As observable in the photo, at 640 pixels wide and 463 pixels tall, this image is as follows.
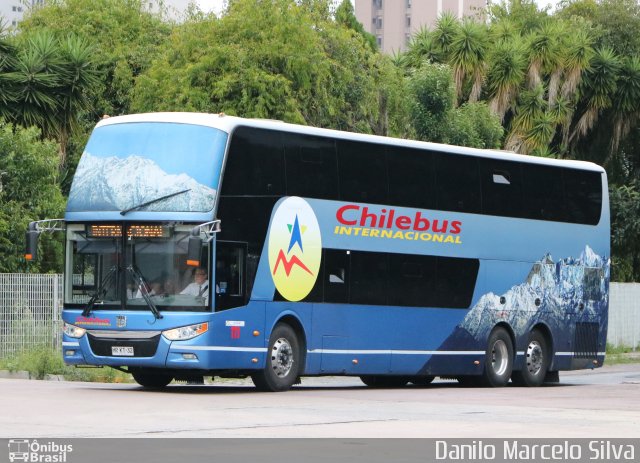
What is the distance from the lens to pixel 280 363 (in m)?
22.8

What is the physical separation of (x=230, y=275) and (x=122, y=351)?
199 centimetres

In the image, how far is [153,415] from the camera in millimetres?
16734

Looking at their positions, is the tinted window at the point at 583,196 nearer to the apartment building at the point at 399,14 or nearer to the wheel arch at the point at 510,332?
the wheel arch at the point at 510,332

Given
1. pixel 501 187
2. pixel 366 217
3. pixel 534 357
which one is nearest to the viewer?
pixel 366 217

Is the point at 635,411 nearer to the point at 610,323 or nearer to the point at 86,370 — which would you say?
the point at 86,370

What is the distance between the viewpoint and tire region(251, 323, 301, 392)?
74.0 ft

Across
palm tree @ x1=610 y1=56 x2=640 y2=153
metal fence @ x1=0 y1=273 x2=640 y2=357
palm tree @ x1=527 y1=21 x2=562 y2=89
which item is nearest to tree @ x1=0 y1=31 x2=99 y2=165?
metal fence @ x1=0 y1=273 x2=640 y2=357

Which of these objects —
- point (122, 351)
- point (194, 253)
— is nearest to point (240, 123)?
point (194, 253)

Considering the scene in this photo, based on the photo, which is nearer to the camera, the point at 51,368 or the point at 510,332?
the point at 51,368

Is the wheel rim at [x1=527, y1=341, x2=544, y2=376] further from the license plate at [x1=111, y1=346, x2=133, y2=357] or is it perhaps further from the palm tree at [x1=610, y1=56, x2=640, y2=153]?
the palm tree at [x1=610, y1=56, x2=640, y2=153]

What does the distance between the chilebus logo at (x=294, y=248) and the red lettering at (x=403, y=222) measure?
6.69 ft

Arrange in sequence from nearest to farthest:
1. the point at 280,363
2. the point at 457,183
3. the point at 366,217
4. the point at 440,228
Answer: the point at 280,363, the point at 366,217, the point at 440,228, the point at 457,183

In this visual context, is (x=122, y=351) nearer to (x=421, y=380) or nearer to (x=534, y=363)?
(x=421, y=380)

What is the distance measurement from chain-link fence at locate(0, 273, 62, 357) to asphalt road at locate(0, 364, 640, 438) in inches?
169
